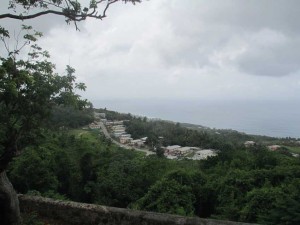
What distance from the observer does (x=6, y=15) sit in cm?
538

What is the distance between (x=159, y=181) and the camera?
17328 mm

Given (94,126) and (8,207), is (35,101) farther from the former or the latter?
(94,126)

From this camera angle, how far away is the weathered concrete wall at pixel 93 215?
556 centimetres

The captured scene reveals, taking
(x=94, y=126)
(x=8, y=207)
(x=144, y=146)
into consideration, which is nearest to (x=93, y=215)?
(x=8, y=207)

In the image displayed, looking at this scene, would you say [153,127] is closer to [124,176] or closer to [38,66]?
[124,176]

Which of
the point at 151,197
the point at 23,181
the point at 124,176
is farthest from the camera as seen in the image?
the point at 124,176

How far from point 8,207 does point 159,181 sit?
460 inches

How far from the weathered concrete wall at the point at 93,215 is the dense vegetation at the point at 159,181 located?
4105 mm

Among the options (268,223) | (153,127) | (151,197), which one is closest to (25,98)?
(268,223)

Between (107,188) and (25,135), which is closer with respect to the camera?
(25,135)

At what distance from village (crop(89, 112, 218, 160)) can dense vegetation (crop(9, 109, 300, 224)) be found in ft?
65.7

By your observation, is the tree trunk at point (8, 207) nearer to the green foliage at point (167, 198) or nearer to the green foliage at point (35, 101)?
the green foliage at point (35, 101)

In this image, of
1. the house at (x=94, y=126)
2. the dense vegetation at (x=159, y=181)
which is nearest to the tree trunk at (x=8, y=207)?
the dense vegetation at (x=159, y=181)

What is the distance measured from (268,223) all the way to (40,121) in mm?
4954
